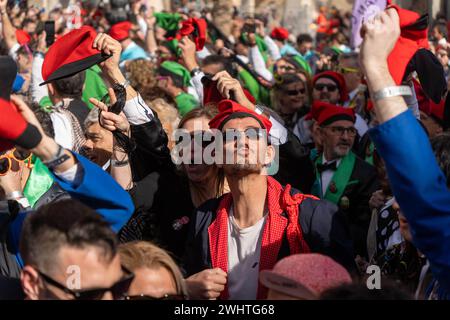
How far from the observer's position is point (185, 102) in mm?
8125

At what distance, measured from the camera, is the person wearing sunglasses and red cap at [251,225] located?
368 centimetres

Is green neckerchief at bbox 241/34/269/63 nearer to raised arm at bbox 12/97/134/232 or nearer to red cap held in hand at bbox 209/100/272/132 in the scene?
red cap held in hand at bbox 209/100/272/132

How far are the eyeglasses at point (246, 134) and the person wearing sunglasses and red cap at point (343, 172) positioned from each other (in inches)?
50.7

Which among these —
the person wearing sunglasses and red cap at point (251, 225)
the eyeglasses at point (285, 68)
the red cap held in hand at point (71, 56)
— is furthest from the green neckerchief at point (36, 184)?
the eyeglasses at point (285, 68)

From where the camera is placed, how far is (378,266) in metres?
3.86

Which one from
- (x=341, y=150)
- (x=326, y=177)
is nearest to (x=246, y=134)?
(x=326, y=177)

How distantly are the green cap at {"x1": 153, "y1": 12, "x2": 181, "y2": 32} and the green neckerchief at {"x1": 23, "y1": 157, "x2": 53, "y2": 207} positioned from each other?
314 inches

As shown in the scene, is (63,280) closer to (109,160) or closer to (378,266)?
(378,266)

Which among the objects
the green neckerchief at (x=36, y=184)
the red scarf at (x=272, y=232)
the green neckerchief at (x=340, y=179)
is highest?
the red scarf at (x=272, y=232)

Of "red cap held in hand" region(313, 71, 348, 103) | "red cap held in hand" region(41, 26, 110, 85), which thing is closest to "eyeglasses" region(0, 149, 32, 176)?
"red cap held in hand" region(41, 26, 110, 85)

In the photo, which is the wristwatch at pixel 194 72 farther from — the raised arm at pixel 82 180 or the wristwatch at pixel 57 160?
the wristwatch at pixel 57 160

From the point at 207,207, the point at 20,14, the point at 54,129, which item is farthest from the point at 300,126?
the point at 20,14
